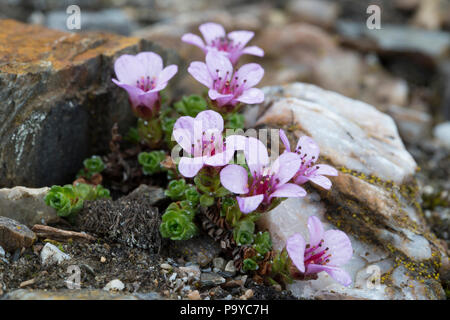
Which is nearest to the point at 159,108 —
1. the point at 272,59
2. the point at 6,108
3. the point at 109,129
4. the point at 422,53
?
the point at 109,129

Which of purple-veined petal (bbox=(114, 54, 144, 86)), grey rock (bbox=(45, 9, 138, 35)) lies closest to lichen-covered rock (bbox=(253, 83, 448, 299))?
purple-veined petal (bbox=(114, 54, 144, 86))

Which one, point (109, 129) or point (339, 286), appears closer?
point (339, 286)

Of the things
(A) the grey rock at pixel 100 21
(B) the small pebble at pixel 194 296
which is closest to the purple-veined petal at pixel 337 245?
(B) the small pebble at pixel 194 296

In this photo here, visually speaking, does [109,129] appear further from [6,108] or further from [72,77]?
[6,108]

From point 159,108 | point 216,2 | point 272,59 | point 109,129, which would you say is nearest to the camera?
point 159,108

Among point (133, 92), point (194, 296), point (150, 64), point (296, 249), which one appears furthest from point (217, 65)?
point (194, 296)

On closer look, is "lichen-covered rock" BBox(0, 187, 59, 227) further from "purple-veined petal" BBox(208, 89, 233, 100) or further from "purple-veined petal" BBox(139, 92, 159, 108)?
"purple-veined petal" BBox(208, 89, 233, 100)

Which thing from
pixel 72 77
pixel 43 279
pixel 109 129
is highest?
pixel 72 77
